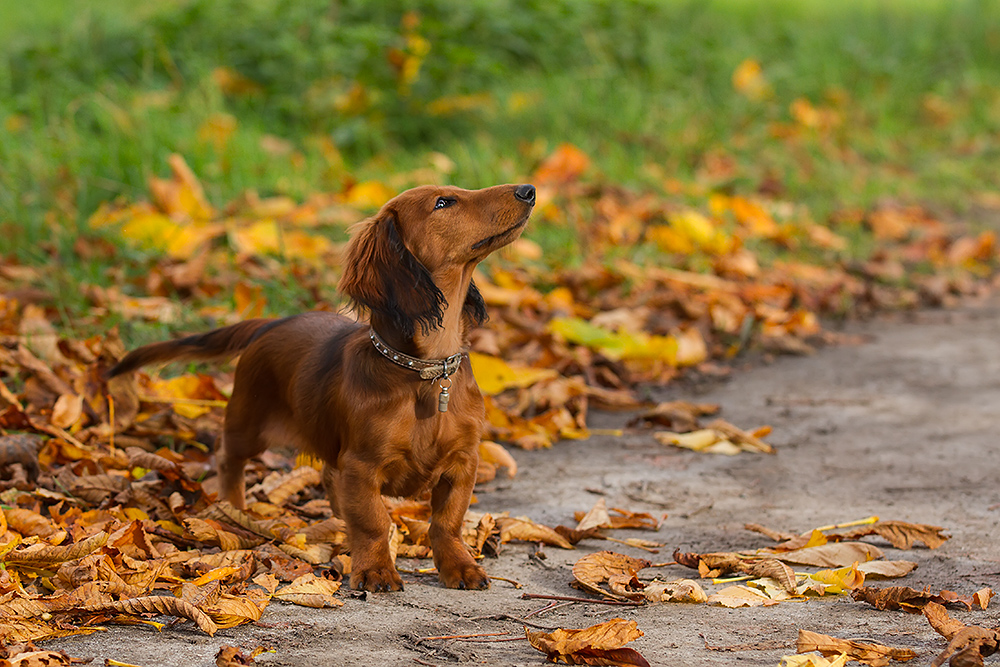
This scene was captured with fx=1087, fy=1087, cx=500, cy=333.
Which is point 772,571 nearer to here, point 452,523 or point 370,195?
point 452,523

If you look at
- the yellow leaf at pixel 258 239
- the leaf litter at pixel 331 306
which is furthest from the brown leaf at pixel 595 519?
the yellow leaf at pixel 258 239

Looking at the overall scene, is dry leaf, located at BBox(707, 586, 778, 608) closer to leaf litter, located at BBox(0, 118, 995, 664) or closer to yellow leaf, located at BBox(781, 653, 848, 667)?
leaf litter, located at BBox(0, 118, 995, 664)

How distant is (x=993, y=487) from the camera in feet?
11.6

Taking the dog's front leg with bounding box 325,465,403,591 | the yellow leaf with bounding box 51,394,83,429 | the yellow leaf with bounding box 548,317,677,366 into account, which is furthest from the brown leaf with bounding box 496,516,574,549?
the yellow leaf with bounding box 548,317,677,366

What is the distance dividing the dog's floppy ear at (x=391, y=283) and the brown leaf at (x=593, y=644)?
92cm

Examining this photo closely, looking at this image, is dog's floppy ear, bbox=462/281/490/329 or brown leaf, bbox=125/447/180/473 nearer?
dog's floppy ear, bbox=462/281/490/329

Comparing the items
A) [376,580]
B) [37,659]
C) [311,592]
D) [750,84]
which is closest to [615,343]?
[376,580]

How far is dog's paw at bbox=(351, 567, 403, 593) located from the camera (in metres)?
2.77

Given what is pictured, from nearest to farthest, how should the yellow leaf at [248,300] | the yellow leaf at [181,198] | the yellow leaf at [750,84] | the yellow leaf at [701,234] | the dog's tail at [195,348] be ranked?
the dog's tail at [195,348], the yellow leaf at [248,300], the yellow leaf at [181,198], the yellow leaf at [701,234], the yellow leaf at [750,84]

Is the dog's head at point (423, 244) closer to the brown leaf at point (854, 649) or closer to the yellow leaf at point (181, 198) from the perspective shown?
the brown leaf at point (854, 649)

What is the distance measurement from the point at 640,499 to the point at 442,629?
1.26 m

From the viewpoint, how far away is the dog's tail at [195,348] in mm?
3482

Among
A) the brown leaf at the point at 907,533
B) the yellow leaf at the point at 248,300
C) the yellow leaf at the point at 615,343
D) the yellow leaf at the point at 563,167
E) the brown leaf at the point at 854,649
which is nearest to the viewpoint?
the brown leaf at the point at 854,649

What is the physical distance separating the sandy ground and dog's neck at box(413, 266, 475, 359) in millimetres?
623
